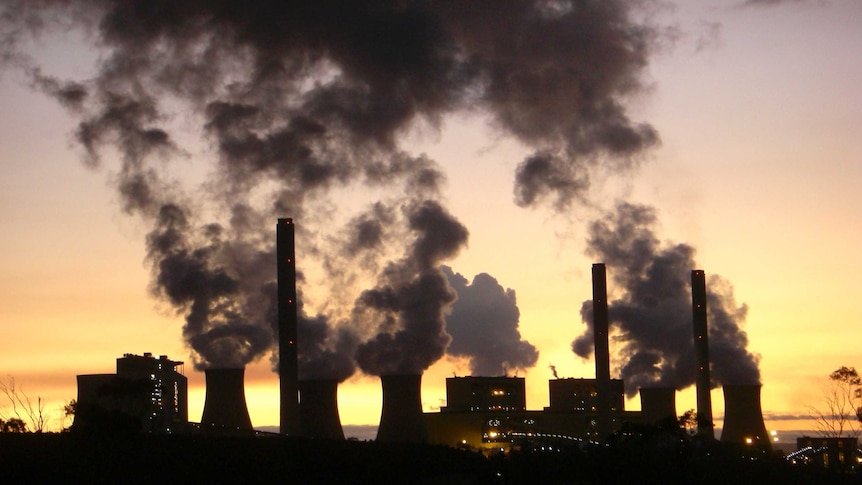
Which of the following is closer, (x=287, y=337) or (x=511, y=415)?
(x=287, y=337)

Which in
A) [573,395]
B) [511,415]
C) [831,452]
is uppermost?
[573,395]

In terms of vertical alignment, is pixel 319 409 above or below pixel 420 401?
below

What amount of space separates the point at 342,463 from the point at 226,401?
58.2 feet

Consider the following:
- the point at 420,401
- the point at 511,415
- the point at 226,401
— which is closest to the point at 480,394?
the point at 511,415

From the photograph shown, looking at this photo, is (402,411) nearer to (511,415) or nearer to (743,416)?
(743,416)

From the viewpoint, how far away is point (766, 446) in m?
78.2

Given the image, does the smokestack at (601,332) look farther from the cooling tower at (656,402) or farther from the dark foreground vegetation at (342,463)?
the dark foreground vegetation at (342,463)

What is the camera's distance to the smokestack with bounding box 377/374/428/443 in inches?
2734

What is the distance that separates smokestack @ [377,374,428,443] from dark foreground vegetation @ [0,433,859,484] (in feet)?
24.1

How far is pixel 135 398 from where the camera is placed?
72.5 m

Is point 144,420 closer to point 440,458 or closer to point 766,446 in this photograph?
point 440,458

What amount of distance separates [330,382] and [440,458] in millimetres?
16410

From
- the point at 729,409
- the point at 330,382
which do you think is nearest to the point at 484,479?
the point at 330,382

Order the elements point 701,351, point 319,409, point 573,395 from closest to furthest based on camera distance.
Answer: point 319,409
point 701,351
point 573,395
